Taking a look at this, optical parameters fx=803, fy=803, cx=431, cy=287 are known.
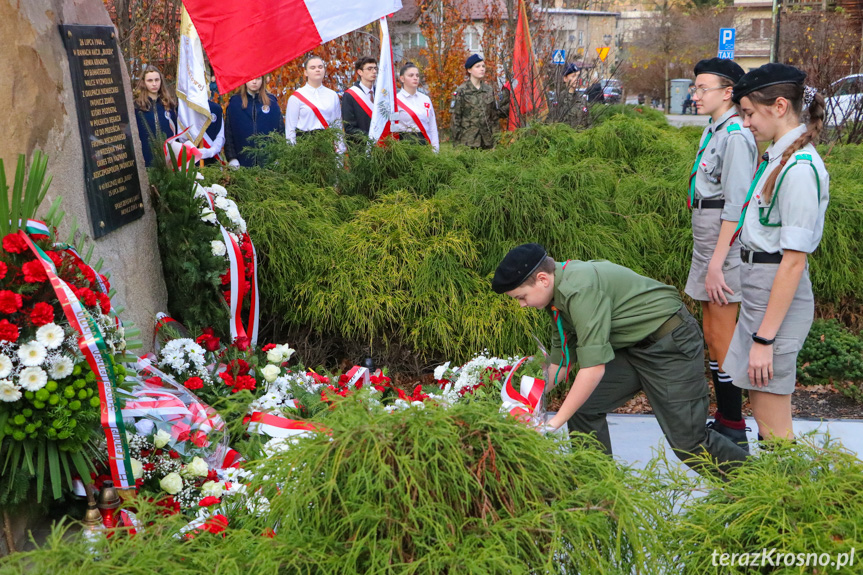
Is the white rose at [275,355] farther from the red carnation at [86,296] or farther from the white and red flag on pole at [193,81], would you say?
the white and red flag on pole at [193,81]

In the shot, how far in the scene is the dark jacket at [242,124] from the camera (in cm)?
761

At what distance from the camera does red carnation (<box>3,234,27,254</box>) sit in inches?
115

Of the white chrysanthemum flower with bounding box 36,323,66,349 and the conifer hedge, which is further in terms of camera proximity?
the conifer hedge

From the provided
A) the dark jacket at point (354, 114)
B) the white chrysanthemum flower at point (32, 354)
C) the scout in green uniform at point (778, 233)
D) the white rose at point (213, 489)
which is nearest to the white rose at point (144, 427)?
the white rose at point (213, 489)

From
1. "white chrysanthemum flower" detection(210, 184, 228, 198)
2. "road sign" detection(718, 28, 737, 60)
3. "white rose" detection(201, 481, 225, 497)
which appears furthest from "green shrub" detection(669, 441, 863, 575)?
"road sign" detection(718, 28, 737, 60)

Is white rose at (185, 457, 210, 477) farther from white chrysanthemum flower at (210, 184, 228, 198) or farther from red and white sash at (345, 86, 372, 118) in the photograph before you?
red and white sash at (345, 86, 372, 118)

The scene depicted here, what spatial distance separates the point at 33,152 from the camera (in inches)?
133

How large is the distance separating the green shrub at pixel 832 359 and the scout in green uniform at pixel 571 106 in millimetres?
4592

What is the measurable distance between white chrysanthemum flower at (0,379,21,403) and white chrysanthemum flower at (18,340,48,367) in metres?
0.09

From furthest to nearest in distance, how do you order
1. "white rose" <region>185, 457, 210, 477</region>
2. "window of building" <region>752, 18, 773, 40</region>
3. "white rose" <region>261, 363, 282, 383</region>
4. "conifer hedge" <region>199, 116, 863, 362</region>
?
"window of building" <region>752, 18, 773, 40</region>
"conifer hedge" <region>199, 116, 863, 362</region>
"white rose" <region>261, 363, 282, 383</region>
"white rose" <region>185, 457, 210, 477</region>

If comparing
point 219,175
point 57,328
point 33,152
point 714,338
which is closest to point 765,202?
point 714,338

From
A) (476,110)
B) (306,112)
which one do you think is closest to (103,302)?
(306,112)

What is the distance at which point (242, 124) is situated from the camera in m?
7.65

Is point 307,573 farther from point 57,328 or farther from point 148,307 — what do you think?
point 148,307
